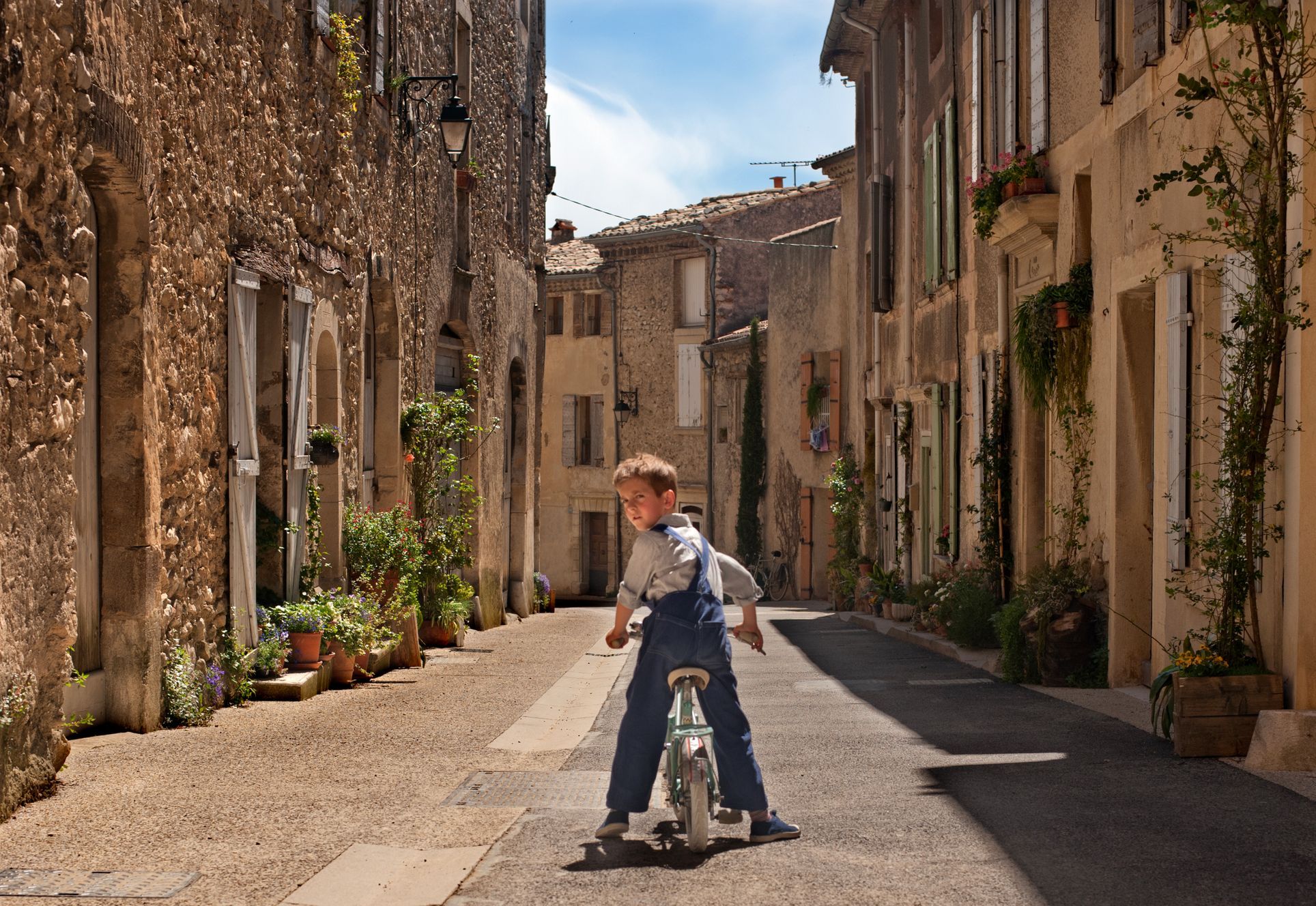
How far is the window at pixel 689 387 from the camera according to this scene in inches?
1305

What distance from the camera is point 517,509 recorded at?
1955 cm

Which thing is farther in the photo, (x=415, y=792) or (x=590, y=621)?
(x=590, y=621)

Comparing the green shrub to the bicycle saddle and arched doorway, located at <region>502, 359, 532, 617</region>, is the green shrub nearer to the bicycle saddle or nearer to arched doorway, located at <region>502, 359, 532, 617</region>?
the bicycle saddle

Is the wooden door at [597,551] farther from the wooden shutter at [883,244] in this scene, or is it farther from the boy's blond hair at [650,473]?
the boy's blond hair at [650,473]

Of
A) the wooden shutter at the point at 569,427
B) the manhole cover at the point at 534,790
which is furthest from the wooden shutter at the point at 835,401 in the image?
the manhole cover at the point at 534,790

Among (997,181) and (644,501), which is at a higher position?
(997,181)

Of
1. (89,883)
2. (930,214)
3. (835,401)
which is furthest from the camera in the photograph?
(835,401)

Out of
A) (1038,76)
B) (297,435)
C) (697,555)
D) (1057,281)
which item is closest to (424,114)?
(297,435)

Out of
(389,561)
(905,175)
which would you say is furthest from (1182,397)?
(905,175)

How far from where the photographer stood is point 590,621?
19.2 m

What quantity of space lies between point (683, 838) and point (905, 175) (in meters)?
13.5

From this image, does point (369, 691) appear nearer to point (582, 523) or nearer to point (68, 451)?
point (68, 451)

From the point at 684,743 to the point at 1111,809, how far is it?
168cm

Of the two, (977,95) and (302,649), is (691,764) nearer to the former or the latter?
(302,649)
